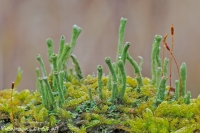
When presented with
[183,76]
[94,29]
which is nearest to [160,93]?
[183,76]

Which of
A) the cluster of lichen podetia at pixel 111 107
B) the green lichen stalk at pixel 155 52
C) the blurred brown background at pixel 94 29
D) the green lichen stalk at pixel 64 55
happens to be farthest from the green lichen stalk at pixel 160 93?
the blurred brown background at pixel 94 29

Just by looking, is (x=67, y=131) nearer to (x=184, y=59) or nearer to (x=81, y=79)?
(x=81, y=79)

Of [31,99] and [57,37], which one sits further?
[57,37]

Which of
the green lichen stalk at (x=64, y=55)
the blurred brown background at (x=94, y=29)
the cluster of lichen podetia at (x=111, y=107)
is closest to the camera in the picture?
the cluster of lichen podetia at (x=111, y=107)

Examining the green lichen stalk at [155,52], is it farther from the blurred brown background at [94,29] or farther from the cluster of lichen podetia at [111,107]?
the blurred brown background at [94,29]

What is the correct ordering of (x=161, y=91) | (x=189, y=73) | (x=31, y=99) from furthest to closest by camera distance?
1. (x=189, y=73)
2. (x=31, y=99)
3. (x=161, y=91)

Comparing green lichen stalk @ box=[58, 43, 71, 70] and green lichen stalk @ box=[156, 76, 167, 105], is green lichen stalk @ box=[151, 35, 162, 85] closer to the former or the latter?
green lichen stalk @ box=[156, 76, 167, 105]

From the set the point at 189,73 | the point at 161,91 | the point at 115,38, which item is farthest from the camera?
the point at 115,38

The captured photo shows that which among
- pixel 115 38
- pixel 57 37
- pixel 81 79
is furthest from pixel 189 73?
pixel 81 79

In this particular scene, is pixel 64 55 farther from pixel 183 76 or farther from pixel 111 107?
pixel 183 76
